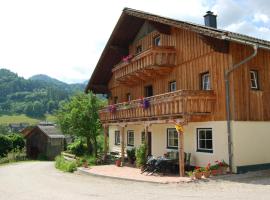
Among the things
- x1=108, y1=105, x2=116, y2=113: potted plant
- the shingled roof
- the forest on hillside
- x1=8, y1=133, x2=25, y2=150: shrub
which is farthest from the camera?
the forest on hillside

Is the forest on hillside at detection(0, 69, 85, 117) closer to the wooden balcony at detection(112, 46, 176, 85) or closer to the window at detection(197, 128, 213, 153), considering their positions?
the wooden balcony at detection(112, 46, 176, 85)

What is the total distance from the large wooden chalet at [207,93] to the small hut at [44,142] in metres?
29.1

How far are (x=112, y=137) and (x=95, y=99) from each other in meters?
3.59

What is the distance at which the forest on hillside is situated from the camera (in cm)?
13688

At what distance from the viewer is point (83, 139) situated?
37.7 m

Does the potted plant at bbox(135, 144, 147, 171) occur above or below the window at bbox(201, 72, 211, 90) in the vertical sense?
below

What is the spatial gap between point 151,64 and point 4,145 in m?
34.0

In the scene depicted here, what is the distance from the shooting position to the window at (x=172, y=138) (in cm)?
2086

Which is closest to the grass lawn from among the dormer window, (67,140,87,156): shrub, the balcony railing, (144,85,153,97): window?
(67,140,87,156): shrub

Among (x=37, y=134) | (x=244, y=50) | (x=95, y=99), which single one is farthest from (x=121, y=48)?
(x=37, y=134)

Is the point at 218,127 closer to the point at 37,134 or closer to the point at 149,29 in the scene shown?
the point at 149,29

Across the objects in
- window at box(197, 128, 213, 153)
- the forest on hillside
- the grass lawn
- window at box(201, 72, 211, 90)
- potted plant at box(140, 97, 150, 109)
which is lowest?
window at box(197, 128, 213, 153)

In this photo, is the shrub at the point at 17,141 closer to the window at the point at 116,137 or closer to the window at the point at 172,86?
the window at the point at 116,137

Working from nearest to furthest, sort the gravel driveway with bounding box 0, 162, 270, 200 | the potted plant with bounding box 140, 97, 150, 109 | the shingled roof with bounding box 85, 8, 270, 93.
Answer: the gravel driveway with bounding box 0, 162, 270, 200, the potted plant with bounding box 140, 97, 150, 109, the shingled roof with bounding box 85, 8, 270, 93
